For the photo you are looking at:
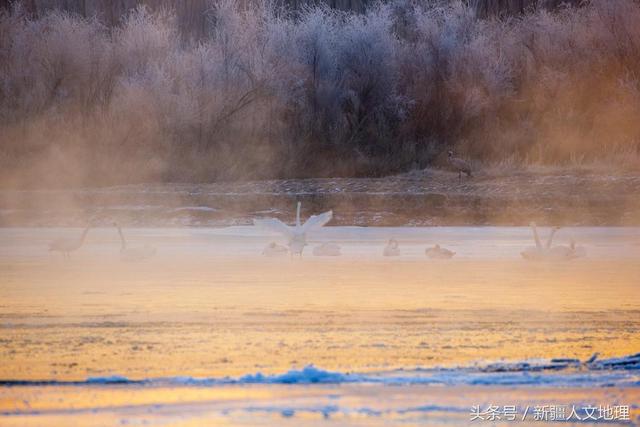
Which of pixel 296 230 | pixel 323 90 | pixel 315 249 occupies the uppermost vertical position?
pixel 323 90

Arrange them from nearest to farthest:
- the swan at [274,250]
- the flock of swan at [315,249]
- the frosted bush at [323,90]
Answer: the flock of swan at [315,249] → the swan at [274,250] → the frosted bush at [323,90]

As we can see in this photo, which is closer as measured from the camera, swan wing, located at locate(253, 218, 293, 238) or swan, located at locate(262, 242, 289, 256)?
swan, located at locate(262, 242, 289, 256)

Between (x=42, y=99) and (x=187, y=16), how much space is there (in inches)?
881

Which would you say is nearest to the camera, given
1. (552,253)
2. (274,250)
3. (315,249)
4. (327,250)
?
(552,253)

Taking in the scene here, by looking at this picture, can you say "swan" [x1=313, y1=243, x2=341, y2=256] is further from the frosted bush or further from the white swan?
the frosted bush

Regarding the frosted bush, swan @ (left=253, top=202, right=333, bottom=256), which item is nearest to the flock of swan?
swan @ (left=253, top=202, right=333, bottom=256)

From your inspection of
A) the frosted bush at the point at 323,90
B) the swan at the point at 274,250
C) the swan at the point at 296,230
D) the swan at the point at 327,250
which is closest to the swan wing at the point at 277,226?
the swan at the point at 296,230

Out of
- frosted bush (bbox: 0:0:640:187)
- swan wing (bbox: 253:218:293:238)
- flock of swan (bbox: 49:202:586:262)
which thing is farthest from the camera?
frosted bush (bbox: 0:0:640:187)

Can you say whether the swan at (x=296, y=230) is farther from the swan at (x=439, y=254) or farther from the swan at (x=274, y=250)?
the swan at (x=439, y=254)

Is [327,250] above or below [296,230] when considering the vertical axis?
below

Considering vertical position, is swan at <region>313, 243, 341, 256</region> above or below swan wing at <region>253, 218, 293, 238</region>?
below

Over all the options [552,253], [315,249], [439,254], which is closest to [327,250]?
[315,249]

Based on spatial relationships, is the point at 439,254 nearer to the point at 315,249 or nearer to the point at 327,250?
the point at 327,250

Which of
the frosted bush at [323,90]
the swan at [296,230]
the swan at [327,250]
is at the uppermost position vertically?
the frosted bush at [323,90]
